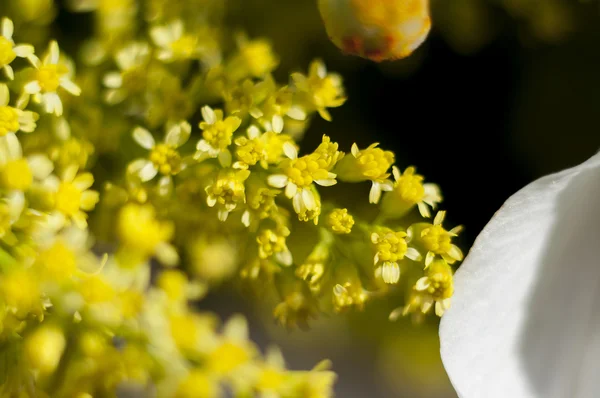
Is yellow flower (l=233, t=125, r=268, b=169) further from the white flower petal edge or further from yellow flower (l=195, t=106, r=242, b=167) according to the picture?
the white flower petal edge

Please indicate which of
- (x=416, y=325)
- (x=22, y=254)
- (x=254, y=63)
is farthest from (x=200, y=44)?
(x=416, y=325)

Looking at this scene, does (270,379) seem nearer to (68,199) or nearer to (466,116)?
(68,199)

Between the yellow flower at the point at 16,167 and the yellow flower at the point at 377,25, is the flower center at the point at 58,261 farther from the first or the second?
the yellow flower at the point at 377,25

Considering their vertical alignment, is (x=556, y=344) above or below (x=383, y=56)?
below

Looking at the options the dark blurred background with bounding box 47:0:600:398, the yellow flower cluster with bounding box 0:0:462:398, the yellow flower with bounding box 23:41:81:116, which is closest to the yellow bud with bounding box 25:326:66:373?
the yellow flower cluster with bounding box 0:0:462:398

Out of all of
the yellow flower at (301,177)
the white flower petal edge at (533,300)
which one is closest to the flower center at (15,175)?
the yellow flower at (301,177)

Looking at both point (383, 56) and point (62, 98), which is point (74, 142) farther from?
point (383, 56)

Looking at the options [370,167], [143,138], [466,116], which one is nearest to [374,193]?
[370,167]
